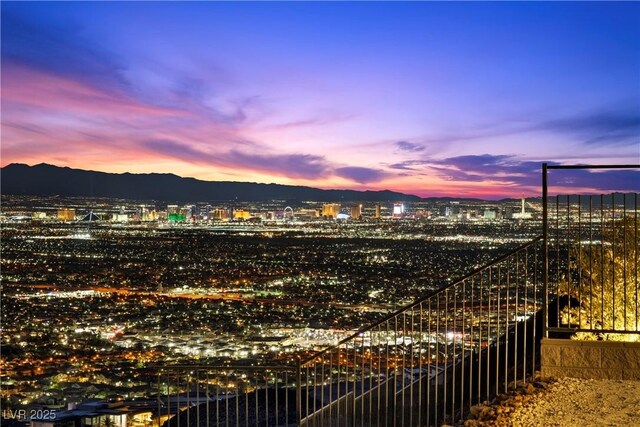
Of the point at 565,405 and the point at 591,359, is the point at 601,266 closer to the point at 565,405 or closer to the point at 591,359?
the point at 591,359

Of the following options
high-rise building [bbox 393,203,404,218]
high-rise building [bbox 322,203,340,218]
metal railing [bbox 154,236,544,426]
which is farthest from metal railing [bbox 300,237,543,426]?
high-rise building [bbox 322,203,340,218]

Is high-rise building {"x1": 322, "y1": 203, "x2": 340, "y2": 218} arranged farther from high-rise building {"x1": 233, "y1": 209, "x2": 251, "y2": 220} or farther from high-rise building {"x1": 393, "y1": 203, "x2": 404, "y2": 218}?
high-rise building {"x1": 393, "y1": 203, "x2": 404, "y2": 218}

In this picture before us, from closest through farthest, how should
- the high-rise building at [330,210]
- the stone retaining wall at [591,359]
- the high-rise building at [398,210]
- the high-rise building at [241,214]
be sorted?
the stone retaining wall at [591,359] → the high-rise building at [398,210] → the high-rise building at [330,210] → the high-rise building at [241,214]

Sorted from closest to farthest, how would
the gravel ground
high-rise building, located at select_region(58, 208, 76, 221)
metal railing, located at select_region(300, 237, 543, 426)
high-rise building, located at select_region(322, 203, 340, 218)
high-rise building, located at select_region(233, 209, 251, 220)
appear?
the gravel ground, metal railing, located at select_region(300, 237, 543, 426), high-rise building, located at select_region(58, 208, 76, 221), high-rise building, located at select_region(322, 203, 340, 218), high-rise building, located at select_region(233, 209, 251, 220)

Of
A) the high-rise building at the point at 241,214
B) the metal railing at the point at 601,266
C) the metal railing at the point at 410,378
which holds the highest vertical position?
the high-rise building at the point at 241,214

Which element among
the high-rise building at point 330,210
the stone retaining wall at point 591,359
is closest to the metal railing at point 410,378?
the stone retaining wall at point 591,359

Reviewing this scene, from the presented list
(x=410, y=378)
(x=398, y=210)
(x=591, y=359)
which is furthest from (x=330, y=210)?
(x=591, y=359)

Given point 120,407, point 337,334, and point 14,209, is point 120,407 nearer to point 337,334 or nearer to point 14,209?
point 337,334

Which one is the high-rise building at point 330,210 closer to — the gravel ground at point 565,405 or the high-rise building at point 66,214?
the high-rise building at point 66,214
